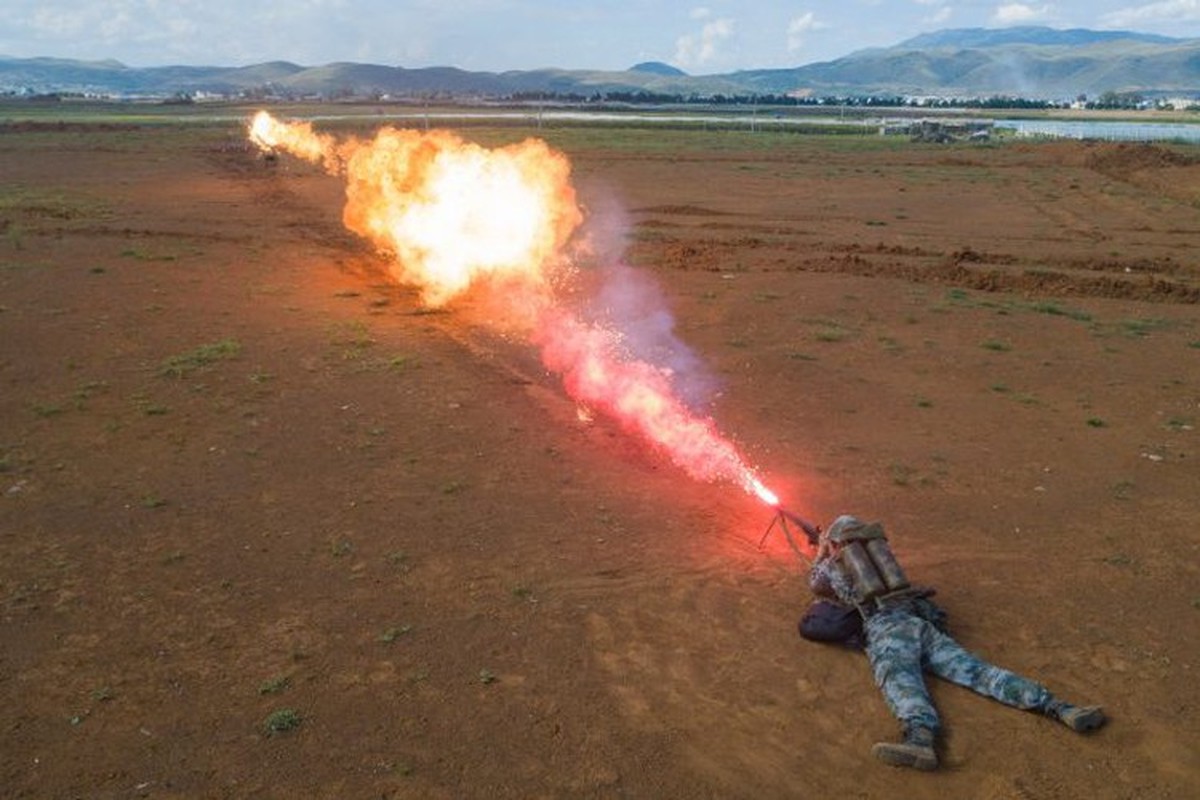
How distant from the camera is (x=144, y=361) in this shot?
1855cm

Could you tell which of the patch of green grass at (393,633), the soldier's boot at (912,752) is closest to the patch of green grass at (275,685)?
the patch of green grass at (393,633)

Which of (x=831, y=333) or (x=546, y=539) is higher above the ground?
(x=831, y=333)

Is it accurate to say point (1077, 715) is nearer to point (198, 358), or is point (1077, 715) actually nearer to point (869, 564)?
point (869, 564)

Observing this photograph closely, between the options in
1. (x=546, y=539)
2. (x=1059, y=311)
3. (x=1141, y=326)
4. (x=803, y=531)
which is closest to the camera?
(x=803, y=531)

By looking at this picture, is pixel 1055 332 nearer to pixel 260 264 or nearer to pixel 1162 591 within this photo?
pixel 1162 591

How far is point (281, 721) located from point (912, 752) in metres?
5.60

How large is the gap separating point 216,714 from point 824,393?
12.4 m

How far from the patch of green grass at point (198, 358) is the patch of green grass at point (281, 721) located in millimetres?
11221

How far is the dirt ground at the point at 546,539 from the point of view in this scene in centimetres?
793

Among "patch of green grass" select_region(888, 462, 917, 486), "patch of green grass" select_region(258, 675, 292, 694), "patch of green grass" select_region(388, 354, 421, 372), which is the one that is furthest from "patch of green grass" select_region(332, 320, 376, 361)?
"patch of green grass" select_region(888, 462, 917, 486)

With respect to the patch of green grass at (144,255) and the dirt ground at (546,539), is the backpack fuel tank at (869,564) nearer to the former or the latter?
the dirt ground at (546,539)

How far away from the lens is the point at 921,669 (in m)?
8.90

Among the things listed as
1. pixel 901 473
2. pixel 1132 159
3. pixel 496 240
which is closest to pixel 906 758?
pixel 901 473

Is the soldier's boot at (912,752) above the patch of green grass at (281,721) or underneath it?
above
